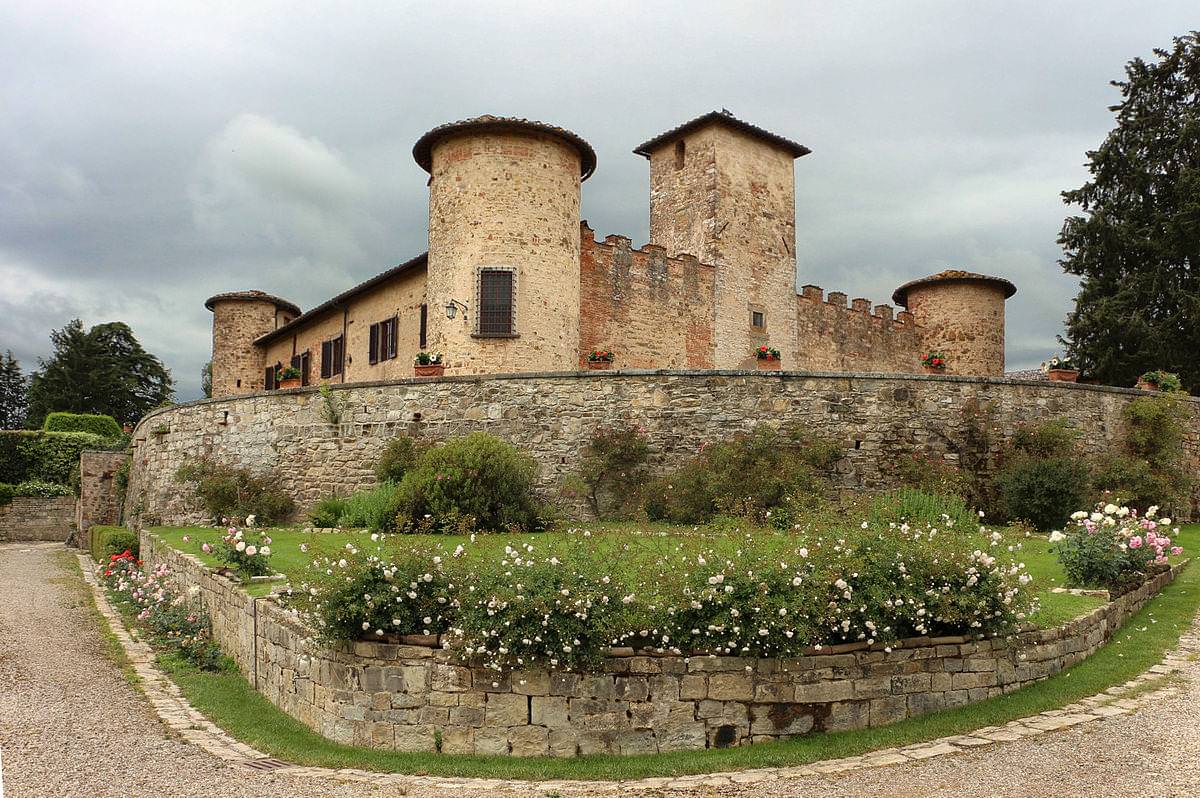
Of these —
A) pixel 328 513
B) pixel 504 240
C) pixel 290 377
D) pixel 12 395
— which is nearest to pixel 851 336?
pixel 504 240

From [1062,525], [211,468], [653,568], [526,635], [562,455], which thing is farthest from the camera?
[211,468]

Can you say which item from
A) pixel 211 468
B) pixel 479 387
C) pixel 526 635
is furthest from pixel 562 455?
pixel 526 635

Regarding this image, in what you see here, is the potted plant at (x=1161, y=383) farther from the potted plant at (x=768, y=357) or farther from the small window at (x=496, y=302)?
the small window at (x=496, y=302)

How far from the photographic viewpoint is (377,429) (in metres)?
18.2

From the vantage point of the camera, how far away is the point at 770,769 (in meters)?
6.68

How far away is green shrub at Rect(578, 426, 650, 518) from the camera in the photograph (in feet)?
54.4

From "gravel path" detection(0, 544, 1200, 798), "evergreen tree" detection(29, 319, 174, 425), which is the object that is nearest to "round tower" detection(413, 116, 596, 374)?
"gravel path" detection(0, 544, 1200, 798)

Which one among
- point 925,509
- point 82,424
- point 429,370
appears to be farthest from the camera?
point 82,424

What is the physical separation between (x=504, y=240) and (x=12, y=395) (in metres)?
57.0

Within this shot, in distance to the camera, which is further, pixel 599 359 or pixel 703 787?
pixel 599 359

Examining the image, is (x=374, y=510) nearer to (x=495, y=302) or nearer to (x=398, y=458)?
(x=398, y=458)

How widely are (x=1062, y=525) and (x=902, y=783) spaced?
11.0 m

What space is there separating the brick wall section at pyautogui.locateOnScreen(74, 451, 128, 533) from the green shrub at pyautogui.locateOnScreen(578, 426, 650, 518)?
76.2 feet

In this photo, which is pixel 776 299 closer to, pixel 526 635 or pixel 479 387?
pixel 479 387
